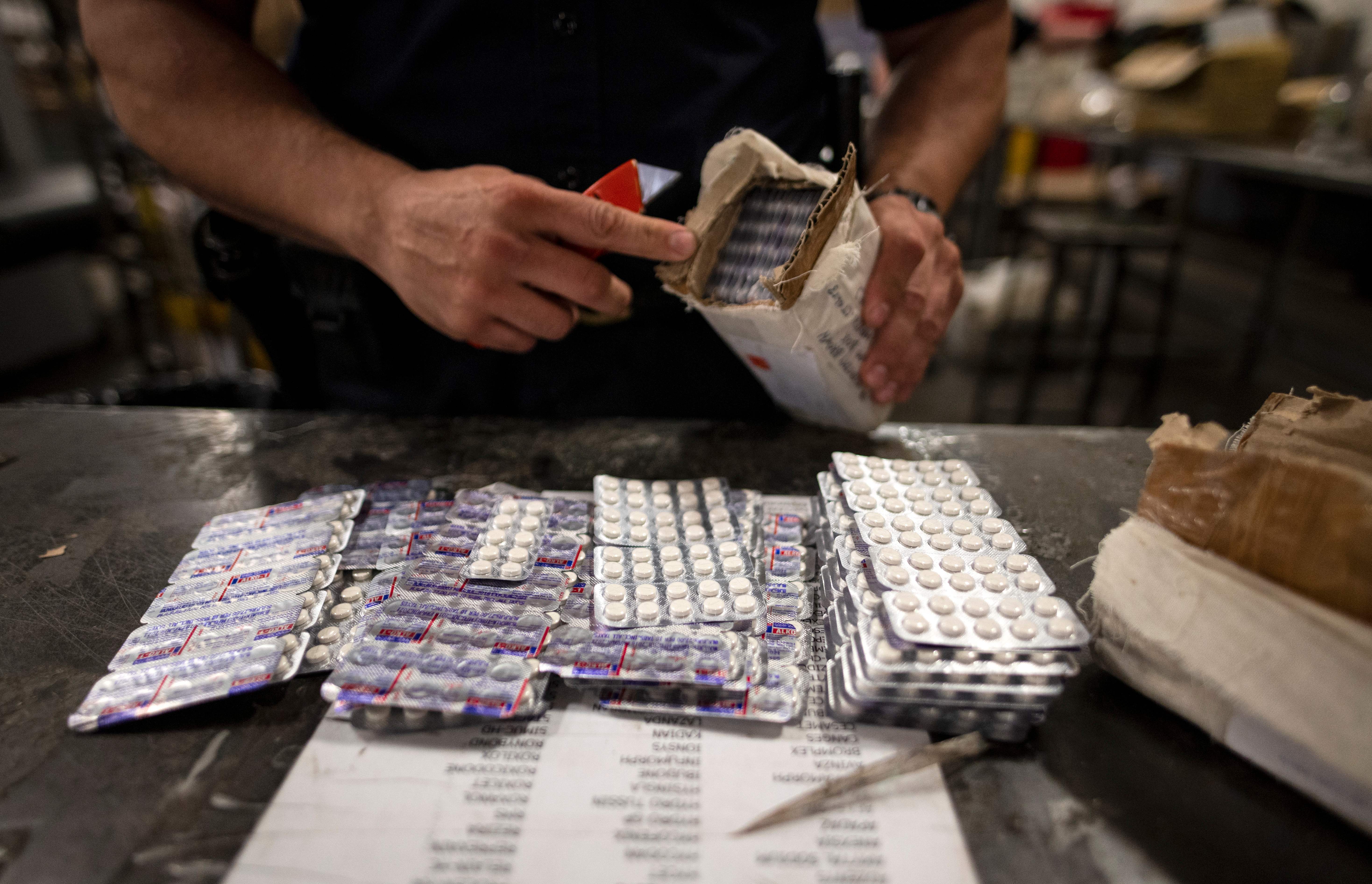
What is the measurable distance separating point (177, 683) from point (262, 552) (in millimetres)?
168

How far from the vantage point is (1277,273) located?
2.62 meters

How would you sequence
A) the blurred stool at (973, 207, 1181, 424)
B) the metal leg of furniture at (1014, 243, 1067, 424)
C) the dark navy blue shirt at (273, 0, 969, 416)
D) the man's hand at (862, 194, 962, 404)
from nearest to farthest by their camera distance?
the man's hand at (862, 194, 962, 404), the dark navy blue shirt at (273, 0, 969, 416), the blurred stool at (973, 207, 1181, 424), the metal leg of furniture at (1014, 243, 1067, 424)

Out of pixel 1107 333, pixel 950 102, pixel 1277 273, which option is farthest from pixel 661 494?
pixel 1277 273

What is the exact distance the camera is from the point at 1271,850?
0.44 metres

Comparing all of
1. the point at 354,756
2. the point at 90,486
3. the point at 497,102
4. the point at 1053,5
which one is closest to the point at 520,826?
the point at 354,756

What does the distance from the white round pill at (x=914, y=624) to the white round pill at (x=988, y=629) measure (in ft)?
0.12

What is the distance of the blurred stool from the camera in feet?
9.03

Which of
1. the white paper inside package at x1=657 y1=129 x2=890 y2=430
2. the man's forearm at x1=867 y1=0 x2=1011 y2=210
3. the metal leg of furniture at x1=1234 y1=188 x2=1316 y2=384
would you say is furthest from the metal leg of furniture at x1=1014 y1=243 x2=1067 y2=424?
the white paper inside package at x1=657 y1=129 x2=890 y2=430

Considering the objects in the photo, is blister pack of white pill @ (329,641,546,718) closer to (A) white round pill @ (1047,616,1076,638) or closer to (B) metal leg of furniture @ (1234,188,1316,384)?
(A) white round pill @ (1047,616,1076,638)

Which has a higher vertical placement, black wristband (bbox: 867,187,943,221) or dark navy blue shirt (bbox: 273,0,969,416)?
dark navy blue shirt (bbox: 273,0,969,416)

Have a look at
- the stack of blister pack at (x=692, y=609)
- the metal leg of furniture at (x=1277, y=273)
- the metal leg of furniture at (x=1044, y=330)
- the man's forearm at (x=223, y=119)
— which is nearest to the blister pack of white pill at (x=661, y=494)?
the stack of blister pack at (x=692, y=609)

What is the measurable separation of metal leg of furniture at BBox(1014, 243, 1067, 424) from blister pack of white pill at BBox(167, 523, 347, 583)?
2833 mm

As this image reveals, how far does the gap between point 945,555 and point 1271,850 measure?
0.86 ft

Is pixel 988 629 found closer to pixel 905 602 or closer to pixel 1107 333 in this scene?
pixel 905 602
